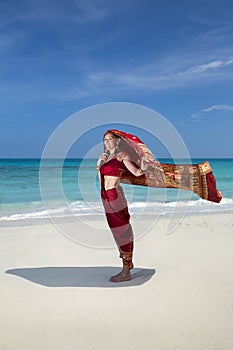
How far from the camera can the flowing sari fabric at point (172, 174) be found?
419 cm

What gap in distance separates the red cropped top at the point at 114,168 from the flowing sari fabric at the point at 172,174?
0.46ft

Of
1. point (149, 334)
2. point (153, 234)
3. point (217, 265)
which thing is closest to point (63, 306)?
point (149, 334)

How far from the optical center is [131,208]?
12.3 metres

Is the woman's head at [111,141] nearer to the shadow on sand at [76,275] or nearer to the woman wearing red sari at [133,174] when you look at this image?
the woman wearing red sari at [133,174]

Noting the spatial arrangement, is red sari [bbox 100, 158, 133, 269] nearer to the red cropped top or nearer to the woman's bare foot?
the red cropped top

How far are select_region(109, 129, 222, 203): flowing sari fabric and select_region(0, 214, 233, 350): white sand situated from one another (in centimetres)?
121

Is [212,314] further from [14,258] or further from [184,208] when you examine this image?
[184,208]

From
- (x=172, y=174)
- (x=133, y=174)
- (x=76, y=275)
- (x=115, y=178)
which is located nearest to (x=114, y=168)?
(x=115, y=178)

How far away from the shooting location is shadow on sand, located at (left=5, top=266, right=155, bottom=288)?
15.4ft

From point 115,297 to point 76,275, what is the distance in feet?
3.28

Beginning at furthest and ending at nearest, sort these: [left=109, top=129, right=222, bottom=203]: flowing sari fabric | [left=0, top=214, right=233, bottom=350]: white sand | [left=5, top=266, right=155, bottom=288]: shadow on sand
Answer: [left=5, top=266, right=155, bottom=288]: shadow on sand
[left=109, top=129, right=222, bottom=203]: flowing sari fabric
[left=0, top=214, right=233, bottom=350]: white sand

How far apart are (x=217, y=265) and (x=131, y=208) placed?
7030 mm

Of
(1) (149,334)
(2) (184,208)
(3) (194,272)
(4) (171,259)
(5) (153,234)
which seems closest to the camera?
(1) (149,334)

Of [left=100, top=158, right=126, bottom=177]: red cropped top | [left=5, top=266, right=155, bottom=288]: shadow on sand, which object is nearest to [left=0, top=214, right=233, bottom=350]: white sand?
[left=5, top=266, right=155, bottom=288]: shadow on sand
